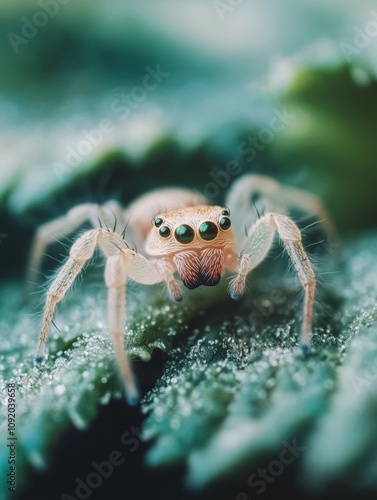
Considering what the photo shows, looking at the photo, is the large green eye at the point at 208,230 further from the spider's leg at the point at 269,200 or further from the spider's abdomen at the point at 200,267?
the spider's leg at the point at 269,200

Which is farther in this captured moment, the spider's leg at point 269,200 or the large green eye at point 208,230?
the spider's leg at point 269,200

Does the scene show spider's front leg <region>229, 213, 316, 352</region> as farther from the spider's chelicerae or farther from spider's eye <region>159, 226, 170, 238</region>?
spider's eye <region>159, 226, 170, 238</region>

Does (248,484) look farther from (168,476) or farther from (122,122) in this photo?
(122,122)
